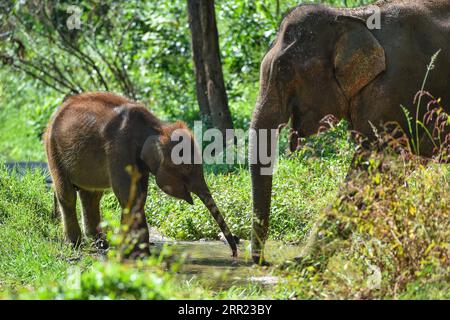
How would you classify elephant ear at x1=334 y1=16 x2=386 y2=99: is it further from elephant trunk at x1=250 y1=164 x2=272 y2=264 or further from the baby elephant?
the baby elephant

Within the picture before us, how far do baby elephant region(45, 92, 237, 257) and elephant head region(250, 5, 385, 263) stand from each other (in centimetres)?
94

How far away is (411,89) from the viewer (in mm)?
7355

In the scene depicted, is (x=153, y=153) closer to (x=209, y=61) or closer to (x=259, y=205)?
(x=259, y=205)

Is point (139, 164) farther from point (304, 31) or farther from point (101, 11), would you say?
point (101, 11)

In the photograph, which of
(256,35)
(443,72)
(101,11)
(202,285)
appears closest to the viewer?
(202,285)

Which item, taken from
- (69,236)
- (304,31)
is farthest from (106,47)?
(304,31)

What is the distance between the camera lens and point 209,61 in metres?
12.6

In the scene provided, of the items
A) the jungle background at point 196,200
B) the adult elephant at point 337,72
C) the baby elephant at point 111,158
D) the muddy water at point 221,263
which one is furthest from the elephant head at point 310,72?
the baby elephant at point 111,158

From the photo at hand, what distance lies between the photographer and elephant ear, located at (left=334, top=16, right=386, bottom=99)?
23.9ft

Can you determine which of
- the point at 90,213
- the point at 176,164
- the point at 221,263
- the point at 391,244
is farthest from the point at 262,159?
the point at 90,213

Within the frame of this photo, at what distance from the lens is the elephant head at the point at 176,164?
7.93 metres

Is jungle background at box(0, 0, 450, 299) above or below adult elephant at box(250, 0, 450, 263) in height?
below

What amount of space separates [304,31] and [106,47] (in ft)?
34.4

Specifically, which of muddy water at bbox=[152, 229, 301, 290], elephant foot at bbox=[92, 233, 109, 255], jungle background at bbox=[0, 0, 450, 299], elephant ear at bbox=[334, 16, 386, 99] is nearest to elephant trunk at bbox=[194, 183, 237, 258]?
muddy water at bbox=[152, 229, 301, 290]
